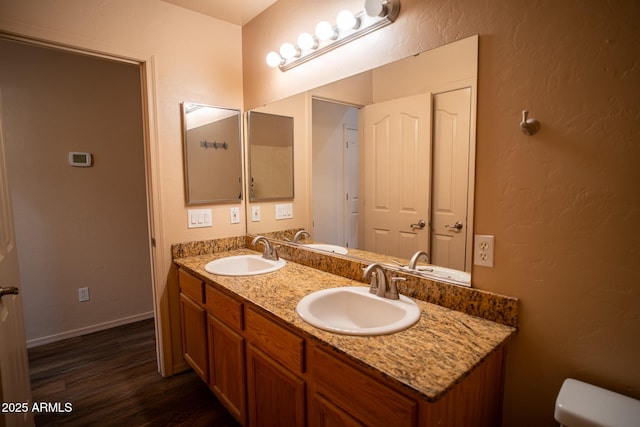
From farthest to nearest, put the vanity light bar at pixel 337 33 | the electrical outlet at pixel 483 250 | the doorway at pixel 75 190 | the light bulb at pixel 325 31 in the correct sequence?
1. the doorway at pixel 75 190
2. the light bulb at pixel 325 31
3. the vanity light bar at pixel 337 33
4. the electrical outlet at pixel 483 250

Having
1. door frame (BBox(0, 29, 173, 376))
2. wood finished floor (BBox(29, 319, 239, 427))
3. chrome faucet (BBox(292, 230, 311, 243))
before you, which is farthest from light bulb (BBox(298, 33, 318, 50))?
wood finished floor (BBox(29, 319, 239, 427))

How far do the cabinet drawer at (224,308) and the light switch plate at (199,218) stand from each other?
596mm

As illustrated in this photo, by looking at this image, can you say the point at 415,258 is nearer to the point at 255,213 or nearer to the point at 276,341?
the point at 276,341

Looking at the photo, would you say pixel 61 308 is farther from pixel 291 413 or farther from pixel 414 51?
pixel 414 51

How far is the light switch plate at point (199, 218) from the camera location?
7.36 feet

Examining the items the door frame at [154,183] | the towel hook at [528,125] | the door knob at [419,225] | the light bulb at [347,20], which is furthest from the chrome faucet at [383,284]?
the door frame at [154,183]

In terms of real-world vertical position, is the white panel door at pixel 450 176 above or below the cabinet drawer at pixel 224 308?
above

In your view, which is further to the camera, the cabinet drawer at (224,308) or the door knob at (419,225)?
the cabinet drawer at (224,308)

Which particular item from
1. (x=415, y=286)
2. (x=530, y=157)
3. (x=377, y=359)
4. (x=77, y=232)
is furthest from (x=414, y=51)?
(x=77, y=232)

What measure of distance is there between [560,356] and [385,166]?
37.6 inches

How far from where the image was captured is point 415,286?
1395 millimetres

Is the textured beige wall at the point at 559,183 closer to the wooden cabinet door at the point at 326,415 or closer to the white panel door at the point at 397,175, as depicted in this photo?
the white panel door at the point at 397,175

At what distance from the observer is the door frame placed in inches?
78.9

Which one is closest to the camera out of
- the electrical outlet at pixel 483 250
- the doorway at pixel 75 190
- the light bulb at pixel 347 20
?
the electrical outlet at pixel 483 250
